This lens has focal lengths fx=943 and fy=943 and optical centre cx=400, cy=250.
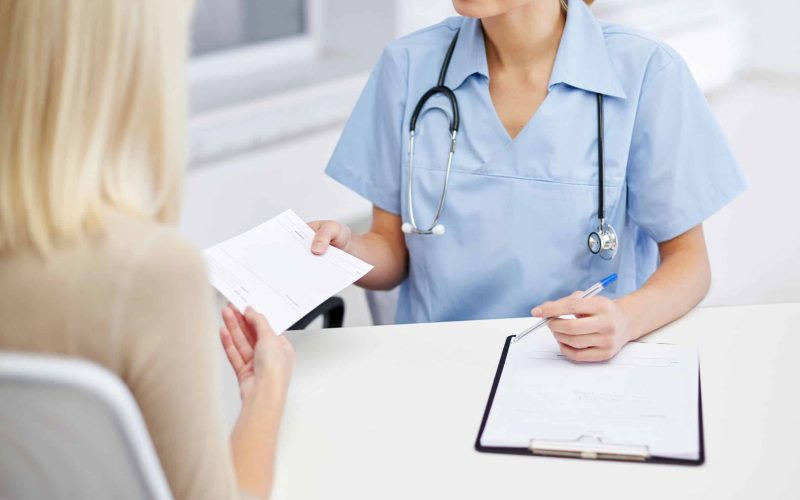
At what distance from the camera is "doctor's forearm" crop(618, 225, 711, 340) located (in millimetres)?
1159

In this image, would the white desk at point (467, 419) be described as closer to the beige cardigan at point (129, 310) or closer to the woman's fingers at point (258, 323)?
the woman's fingers at point (258, 323)

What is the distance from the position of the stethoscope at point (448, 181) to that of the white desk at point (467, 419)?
156 millimetres

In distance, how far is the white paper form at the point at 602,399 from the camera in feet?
3.06

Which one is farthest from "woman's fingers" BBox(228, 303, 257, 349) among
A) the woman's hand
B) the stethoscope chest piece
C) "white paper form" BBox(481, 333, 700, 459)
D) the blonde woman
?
the stethoscope chest piece

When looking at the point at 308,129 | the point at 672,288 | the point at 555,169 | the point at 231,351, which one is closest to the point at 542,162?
the point at 555,169

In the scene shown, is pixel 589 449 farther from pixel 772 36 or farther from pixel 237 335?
pixel 772 36

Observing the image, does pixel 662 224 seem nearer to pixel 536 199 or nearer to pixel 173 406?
pixel 536 199

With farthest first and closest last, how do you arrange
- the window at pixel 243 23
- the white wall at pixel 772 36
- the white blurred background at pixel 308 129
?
the white wall at pixel 772 36
the window at pixel 243 23
the white blurred background at pixel 308 129

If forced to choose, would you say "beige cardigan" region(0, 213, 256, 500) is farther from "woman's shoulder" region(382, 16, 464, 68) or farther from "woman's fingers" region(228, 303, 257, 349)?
"woman's shoulder" region(382, 16, 464, 68)

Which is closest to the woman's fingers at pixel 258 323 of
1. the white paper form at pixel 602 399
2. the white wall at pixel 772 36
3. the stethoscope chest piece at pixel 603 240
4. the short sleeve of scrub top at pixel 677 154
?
the white paper form at pixel 602 399

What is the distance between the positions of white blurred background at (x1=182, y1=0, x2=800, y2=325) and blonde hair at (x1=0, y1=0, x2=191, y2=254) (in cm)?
134

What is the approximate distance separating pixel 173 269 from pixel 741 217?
2.83m

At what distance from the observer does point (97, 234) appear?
635 millimetres

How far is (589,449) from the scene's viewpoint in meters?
0.91
